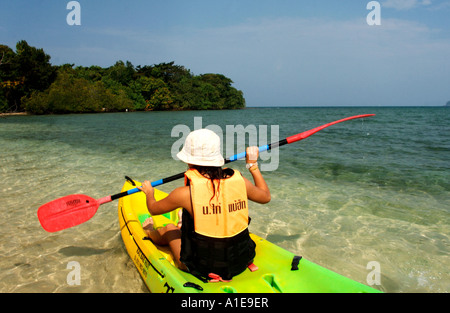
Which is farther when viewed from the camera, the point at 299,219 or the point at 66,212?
the point at 299,219

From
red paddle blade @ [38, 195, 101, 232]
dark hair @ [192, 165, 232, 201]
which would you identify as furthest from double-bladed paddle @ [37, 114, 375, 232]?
dark hair @ [192, 165, 232, 201]

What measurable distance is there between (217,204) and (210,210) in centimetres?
7

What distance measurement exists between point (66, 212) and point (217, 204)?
2538mm

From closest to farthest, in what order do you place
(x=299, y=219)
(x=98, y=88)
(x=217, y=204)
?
(x=217, y=204), (x=299, y=219), (x=98, y=88)

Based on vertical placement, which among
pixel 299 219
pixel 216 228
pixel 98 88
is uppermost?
pixel 98 88

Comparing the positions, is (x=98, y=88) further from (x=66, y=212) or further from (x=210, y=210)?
(x=210, y=210)

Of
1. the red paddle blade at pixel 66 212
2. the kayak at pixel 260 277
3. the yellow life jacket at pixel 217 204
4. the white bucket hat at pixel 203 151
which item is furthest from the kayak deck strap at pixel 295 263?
the red paddle blade at pixel 66 212

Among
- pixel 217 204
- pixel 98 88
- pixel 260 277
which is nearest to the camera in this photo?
pixel 217 204

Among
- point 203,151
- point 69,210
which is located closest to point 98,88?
point 69,210

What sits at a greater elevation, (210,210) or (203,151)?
(203,151)

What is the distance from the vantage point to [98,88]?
48562 millimetres

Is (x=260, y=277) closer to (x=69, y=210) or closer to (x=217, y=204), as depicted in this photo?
(x=217, y=204)
